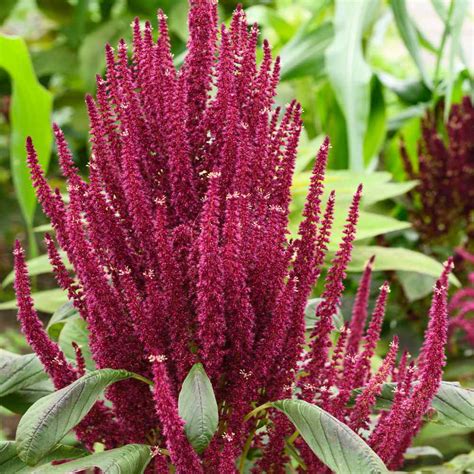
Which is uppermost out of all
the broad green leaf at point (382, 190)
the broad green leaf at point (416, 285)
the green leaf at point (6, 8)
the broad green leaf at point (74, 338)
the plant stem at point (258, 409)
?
the green leaf at point (6, 8)

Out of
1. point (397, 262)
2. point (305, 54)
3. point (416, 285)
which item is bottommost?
point (416, 285)

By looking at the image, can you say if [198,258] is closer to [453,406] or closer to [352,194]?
[453,406]

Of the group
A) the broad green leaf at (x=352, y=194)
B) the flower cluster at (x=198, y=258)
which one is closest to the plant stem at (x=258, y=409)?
the flower cluster at (x=198, y=258)

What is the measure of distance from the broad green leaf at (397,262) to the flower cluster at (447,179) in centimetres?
38

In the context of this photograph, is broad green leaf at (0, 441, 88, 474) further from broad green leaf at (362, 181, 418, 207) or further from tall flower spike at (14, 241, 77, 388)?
broad green leaf at (362, 181, 418, 207)

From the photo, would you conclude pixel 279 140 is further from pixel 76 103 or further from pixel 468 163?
pixel 76 103

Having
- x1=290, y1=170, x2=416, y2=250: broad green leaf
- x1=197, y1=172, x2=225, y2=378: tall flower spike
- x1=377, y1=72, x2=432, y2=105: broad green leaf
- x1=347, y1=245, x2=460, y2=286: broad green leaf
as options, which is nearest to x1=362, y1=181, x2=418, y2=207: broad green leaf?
x1=290, y1=170, x2=416, y2=250: broad green leaf

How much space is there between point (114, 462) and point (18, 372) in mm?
267

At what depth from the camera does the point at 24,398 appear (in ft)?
3.47

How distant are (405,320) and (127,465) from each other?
1419 mm

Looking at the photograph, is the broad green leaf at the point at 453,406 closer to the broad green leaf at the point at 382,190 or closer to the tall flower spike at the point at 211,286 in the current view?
the tall flower spike at the point at 211,286

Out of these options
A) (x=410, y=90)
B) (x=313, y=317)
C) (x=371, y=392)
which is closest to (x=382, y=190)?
(x=410, y=90)

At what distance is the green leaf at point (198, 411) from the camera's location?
29.9 inches

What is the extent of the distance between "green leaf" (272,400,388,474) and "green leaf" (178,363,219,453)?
10 centimetres
